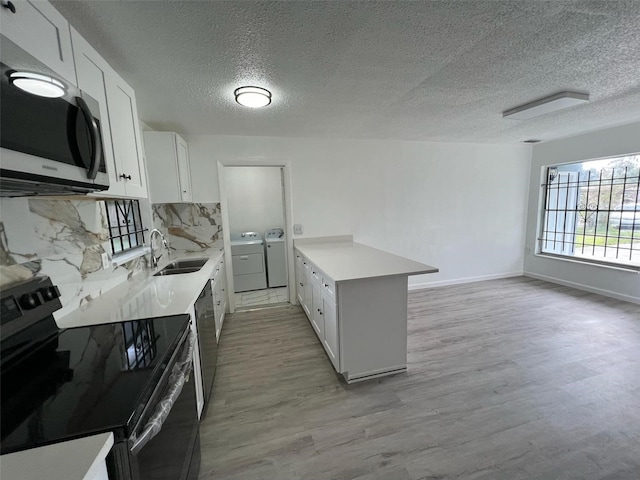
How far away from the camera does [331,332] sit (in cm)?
232

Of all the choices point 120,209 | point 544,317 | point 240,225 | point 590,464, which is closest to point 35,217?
point 120,209

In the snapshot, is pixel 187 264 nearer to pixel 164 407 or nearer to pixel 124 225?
pixel 124 225

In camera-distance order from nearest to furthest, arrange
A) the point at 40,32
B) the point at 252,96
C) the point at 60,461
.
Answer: the point at 60,461
the point at 40,32
the point at 252,96

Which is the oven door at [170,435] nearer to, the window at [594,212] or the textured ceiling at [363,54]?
the textured ceiling at [363,54]

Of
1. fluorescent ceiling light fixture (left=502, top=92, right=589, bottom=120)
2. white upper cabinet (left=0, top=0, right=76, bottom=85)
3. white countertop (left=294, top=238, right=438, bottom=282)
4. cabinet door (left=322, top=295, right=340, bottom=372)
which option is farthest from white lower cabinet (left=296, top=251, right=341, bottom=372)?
fluorescent ceiling light fixture (left=502, top=92, right=589, bottom=120)

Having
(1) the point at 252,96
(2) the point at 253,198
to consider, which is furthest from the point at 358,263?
(2) the point at 253,198

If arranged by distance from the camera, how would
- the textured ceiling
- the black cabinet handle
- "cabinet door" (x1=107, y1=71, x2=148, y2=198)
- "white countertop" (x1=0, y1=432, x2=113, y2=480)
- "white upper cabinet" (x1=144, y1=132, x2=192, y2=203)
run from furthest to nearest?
1. "white upper cabinet" (x1=144, y1=132, x2=192, y2=203)
2. "cabinet door" (x1=107, y1=71, x2=148, y2=198)
3. the textured ceiling
4. the black cabinet handle
5. "white countertop" (x1=0, y1=432, x2=113, y2=480)

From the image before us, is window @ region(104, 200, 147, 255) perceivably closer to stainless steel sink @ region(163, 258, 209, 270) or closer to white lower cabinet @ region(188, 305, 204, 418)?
stainless steel sink @ region(163, 258, 209, 270)

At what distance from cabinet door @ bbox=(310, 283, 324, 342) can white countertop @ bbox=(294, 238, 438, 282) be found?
12.6 inches

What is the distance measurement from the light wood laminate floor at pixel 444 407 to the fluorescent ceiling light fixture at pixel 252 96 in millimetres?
2314

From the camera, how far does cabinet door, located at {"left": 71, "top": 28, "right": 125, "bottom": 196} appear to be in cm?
128

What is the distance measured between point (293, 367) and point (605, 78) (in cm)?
349

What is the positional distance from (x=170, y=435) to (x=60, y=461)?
0.50 meters

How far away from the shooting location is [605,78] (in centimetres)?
211
